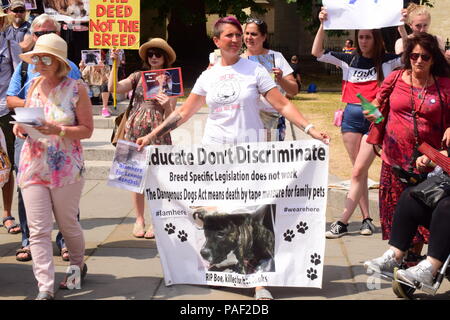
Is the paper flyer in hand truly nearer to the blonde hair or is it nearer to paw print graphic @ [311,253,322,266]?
the blonde hair

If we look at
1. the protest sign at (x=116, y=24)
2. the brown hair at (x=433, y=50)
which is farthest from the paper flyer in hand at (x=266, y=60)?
the protest sign at (x=116, y=24)

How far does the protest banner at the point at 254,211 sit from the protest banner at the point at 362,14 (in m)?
1.74

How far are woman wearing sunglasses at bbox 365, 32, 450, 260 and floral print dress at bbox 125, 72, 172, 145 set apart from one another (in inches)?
89.0

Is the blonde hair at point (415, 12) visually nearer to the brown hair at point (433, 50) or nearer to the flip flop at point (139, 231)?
the brown hair at point (433, 50)

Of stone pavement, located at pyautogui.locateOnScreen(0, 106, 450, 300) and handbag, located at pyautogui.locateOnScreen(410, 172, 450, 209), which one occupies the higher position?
handbag, located at pyautogui.locateOnScreen(410, 172, 450, 209)

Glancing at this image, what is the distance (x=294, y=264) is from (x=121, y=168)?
208cm

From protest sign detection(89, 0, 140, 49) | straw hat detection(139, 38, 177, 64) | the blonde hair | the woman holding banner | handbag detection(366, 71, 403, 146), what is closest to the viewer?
handbag detection(366, 71, 403, 146)

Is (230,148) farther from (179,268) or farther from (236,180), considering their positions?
(179,268)

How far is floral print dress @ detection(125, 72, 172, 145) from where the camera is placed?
6852mm

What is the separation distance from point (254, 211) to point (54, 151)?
4.87ft

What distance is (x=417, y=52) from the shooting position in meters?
5.27

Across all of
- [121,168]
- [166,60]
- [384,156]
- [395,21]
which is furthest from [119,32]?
[384,156]

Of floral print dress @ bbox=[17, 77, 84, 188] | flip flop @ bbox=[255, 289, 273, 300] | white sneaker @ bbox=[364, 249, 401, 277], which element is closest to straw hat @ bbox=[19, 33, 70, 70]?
floral print dress @ bbox=[17, 77, 84, 188]

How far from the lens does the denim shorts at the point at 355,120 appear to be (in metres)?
7.00
